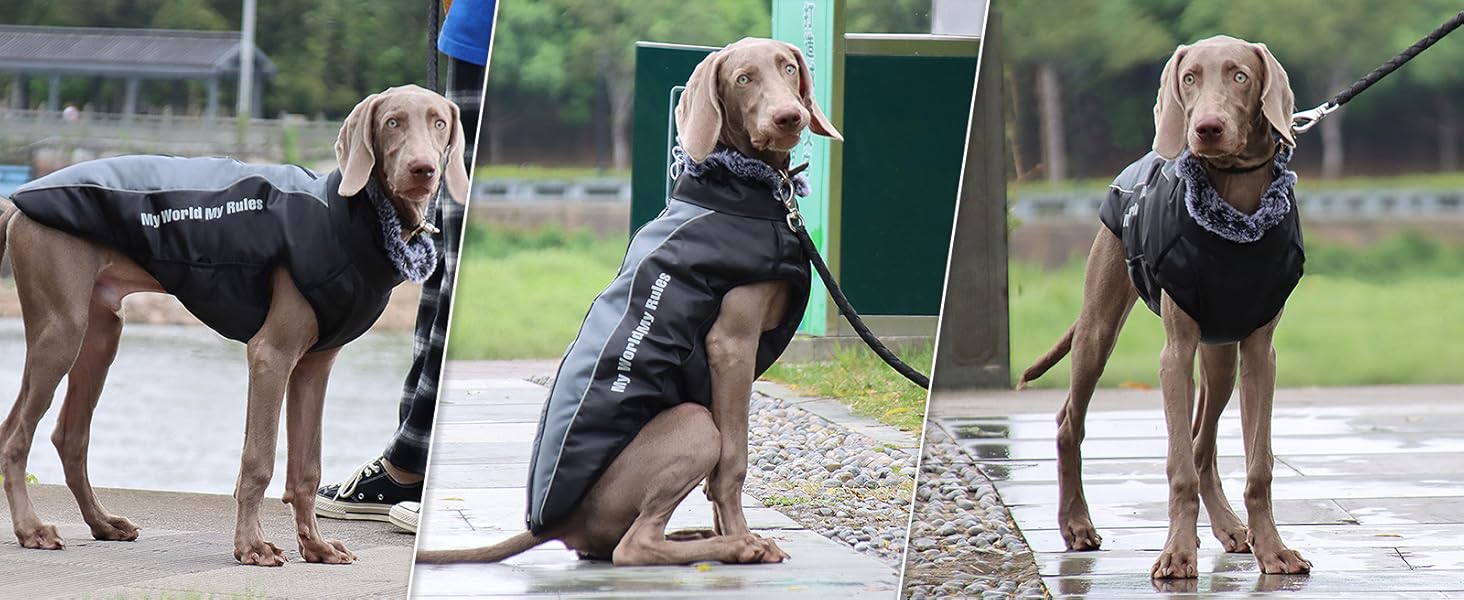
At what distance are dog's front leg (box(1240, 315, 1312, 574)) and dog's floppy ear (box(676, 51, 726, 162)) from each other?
1.88 m

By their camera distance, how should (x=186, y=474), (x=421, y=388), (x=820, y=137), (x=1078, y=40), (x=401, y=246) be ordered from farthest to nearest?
(x=186, y=474) → (x=1078, y=40) → (x=401, y=246) → (x=421, y=388) → (x=820, y=137)

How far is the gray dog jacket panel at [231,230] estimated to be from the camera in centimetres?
361

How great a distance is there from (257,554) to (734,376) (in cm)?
173

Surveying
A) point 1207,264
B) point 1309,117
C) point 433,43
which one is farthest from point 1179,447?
point 433,43

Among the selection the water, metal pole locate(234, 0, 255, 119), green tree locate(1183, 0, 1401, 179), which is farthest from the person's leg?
green tree locate(1183, 0, 1401, 179)

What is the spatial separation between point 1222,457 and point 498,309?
469 cm

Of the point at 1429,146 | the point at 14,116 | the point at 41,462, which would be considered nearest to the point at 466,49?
the point at 14,116

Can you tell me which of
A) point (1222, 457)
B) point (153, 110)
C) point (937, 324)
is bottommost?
point (1222, 457)

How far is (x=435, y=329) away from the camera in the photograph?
311 centimetres

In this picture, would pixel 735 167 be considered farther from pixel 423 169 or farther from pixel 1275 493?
pixel 1275 493

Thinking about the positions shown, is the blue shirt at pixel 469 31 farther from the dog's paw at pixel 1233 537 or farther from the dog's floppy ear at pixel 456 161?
the dog's paw at pixel 1233 537

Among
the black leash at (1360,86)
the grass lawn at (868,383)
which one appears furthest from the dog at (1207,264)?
the grass lawn at (868,383)

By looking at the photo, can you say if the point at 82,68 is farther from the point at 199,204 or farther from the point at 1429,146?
the point at 1429,146

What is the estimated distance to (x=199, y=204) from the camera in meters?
3.72
